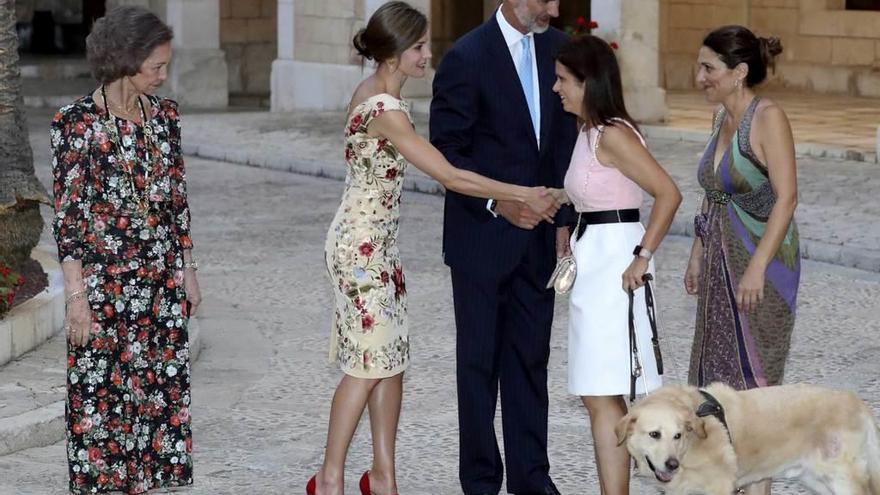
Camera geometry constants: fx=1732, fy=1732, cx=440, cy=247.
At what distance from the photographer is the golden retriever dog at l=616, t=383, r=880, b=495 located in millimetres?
5328

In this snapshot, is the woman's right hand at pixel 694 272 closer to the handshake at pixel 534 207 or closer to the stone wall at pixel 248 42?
the handshake at pixel 534 207

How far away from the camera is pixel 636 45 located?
20.3m

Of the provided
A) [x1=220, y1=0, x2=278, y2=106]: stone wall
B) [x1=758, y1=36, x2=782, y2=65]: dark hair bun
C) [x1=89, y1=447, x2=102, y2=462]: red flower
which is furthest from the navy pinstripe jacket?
[x1=220, y1=0, x2=278, y2=106]: stone wall

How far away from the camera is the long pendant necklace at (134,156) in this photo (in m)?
6.18

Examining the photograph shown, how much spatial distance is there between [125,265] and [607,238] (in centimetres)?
174

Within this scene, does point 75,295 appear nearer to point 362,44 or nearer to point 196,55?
point 362,44

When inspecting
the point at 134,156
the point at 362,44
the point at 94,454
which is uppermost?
the point at 362,44

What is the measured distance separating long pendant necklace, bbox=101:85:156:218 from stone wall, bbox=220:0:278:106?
2259cm

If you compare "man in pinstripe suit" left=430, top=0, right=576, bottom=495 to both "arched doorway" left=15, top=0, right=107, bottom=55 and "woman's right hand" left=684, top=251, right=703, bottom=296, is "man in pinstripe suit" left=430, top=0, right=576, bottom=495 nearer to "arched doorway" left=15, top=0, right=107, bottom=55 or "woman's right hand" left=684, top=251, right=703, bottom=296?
"woman's right hand" left=684, top=251, right=703, bottom=296

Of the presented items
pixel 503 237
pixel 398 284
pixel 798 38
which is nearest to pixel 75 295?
pixel 398 284

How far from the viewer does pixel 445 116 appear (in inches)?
254

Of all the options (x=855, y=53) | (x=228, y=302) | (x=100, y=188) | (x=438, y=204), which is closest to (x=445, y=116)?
(x=100, y=188)

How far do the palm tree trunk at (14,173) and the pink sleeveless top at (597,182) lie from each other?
4.27m

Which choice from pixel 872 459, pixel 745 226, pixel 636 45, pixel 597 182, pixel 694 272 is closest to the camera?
pixel 872 459
